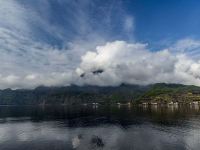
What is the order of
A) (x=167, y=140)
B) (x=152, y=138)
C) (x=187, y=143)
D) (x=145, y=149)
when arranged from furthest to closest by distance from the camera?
1. (x=152, y=138)
2. (x=167, y=140)
3. (x=187, y=143)
4. (x=145, y=149)

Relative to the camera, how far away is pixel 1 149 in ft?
333

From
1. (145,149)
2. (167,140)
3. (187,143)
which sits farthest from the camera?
(167,140)

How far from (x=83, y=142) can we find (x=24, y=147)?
91.0 ft

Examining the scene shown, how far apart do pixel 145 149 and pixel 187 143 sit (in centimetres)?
2217

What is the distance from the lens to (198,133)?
417 ft

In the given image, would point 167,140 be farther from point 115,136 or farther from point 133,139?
point 115,136

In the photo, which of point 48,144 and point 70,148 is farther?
point 48,144

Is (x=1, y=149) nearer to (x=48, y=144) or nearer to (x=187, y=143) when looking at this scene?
(x=48, y=144)

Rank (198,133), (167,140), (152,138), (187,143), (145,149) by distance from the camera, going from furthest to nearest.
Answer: (198,133) < (152,138) < (167,140) < (187,143) < (145,149)

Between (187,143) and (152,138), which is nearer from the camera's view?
(187,143)

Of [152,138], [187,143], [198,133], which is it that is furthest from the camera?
[198,133]

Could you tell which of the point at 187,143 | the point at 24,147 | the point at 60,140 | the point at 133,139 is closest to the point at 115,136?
the point at 133,139

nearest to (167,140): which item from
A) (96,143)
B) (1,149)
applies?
(96,143)

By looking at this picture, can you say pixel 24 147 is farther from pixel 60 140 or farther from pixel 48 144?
pixel 60 140
